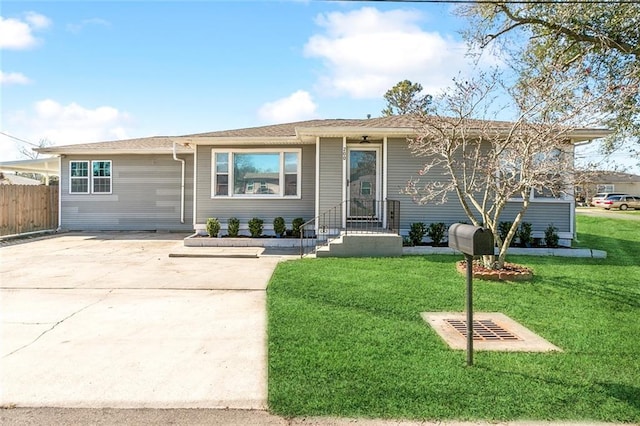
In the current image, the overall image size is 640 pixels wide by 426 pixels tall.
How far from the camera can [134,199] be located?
1450 cm

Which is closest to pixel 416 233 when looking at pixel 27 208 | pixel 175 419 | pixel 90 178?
pixel 175 419

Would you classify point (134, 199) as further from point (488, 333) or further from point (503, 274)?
point (488, 333)

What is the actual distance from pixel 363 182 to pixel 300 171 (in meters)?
1.92

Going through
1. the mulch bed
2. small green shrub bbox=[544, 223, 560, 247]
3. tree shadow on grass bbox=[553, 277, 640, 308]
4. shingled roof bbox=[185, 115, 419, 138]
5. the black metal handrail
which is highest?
shingled roof bbox=[185, 115, 419, 138]

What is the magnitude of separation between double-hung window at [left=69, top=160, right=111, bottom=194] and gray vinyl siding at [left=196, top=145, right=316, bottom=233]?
533cm

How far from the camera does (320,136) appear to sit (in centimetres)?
1023

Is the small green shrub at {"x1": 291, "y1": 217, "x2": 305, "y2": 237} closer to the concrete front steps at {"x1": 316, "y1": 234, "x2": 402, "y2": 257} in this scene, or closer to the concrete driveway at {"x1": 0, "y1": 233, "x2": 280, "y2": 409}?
the concrete front steps at {"x1": 316, "y1": 234, "x2": 402, "y2": 257}

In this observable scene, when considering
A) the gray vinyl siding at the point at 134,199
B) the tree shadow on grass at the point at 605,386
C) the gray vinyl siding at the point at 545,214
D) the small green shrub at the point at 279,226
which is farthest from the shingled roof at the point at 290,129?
the tree shadow on grass at the point at 605,386

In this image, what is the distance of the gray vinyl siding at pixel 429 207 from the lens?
10.2m

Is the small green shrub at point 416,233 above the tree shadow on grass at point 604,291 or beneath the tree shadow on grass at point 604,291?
above

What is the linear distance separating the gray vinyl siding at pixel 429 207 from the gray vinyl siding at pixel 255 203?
241 centimetres

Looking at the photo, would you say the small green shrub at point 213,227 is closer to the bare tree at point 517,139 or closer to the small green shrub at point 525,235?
the bare tree at point 517,139

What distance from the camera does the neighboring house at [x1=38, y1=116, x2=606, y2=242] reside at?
1026 centimetres

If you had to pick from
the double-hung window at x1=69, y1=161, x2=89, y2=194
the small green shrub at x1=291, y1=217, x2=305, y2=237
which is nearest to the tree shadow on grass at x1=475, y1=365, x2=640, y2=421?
the small green shrub at x1=291, y1=217, x2=305, y2=237
